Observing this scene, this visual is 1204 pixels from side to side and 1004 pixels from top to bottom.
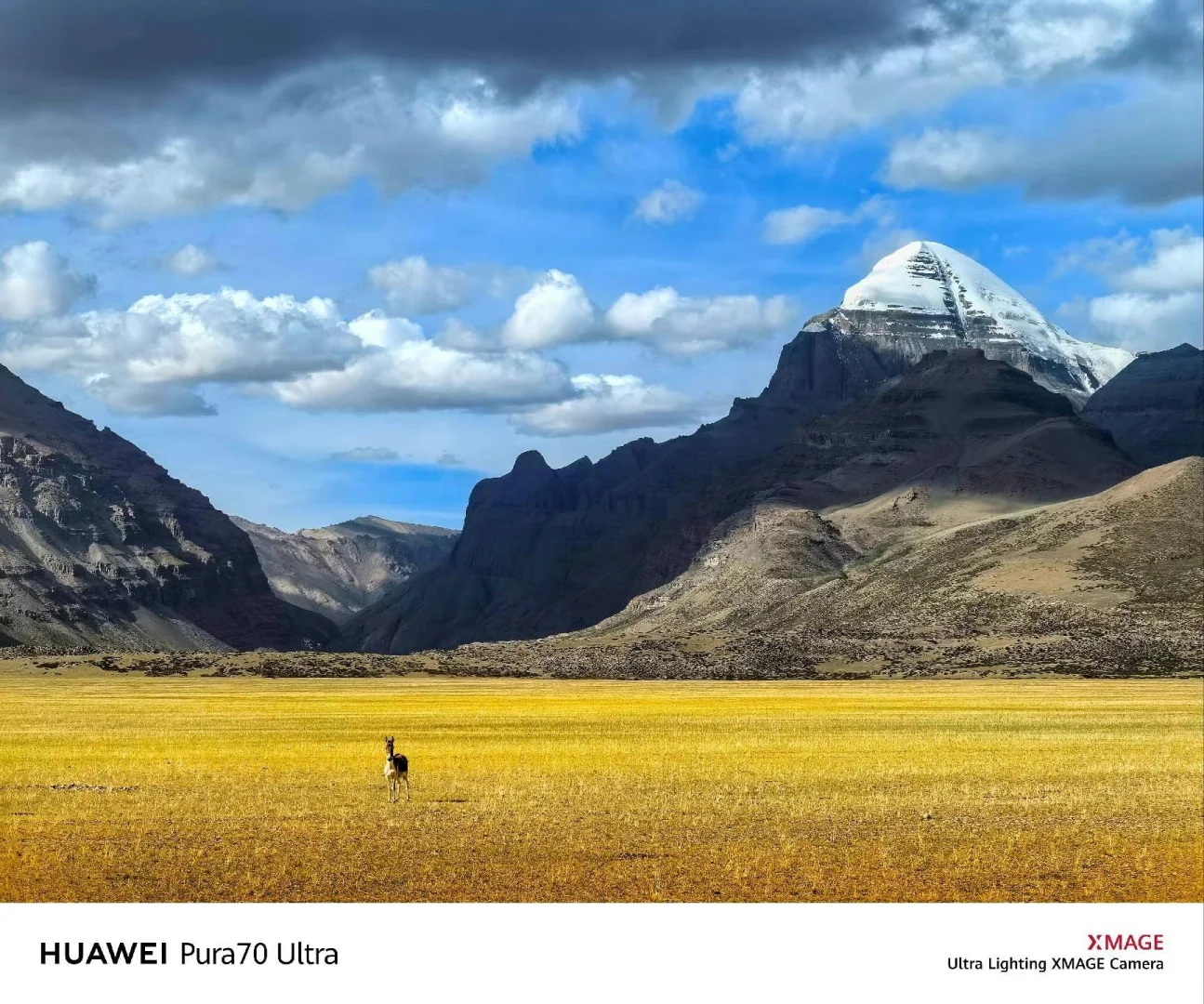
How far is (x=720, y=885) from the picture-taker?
30797 millimetres

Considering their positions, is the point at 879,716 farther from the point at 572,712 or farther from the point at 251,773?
the point at 251,773

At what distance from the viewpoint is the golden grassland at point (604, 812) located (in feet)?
102

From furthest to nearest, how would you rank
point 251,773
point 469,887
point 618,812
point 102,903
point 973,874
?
point 251,773 → point 618,812 → point 973,874 → point 469,887 → point 102,903

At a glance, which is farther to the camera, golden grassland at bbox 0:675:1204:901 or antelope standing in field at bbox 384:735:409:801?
antelope standing in field at bbox 384:735:409:801

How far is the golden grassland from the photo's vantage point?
102 feet

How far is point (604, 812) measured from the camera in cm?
4056
